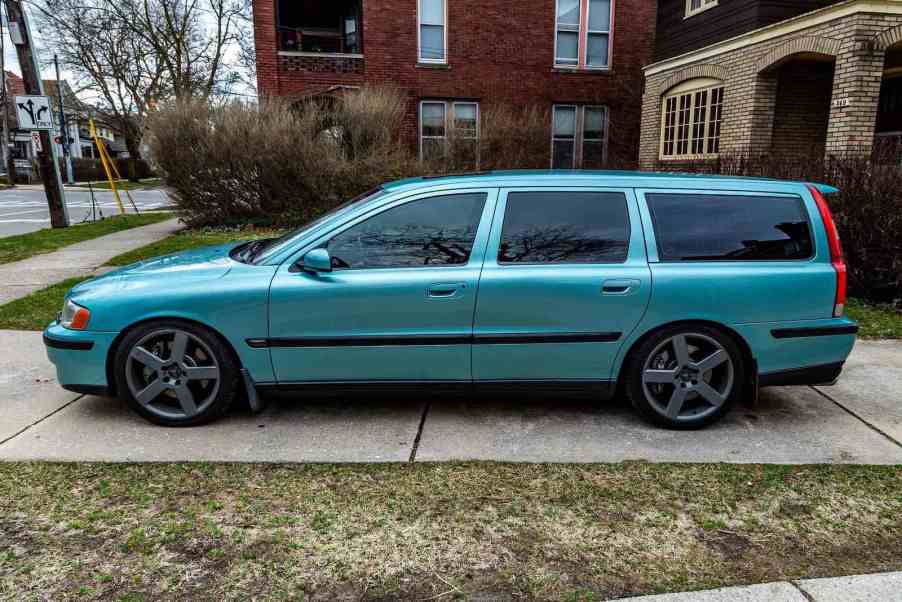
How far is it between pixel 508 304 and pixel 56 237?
12.9 metres

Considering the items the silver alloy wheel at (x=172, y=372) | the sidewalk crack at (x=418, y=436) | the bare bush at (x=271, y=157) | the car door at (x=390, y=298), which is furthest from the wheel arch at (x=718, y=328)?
the bare bush at (x=271, y=157)

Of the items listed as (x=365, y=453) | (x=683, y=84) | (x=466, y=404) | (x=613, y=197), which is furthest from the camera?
(x=683, y=84)

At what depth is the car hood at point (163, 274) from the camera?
3.99 metres

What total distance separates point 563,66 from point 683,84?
17.5ft

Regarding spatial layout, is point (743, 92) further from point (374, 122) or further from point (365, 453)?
point (365, 453)

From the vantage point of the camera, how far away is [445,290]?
12.7 ft

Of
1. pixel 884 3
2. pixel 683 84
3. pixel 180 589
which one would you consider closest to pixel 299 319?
pixel 180 589

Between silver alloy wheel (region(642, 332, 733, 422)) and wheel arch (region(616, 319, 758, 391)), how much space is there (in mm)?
78

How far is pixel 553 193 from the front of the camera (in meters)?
4.04

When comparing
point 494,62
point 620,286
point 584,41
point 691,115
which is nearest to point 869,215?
point 620,286

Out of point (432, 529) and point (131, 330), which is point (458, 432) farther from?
point (131, 330)

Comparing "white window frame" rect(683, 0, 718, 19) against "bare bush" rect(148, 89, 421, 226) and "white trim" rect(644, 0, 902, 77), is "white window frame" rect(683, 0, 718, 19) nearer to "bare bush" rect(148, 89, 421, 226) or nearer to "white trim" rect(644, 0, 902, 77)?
"white trim" rect(644, 0, 902, 77)

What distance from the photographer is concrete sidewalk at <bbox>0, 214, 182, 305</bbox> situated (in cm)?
849

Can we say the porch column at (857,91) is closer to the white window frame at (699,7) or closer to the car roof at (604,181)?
the white window frame at (699,7)
